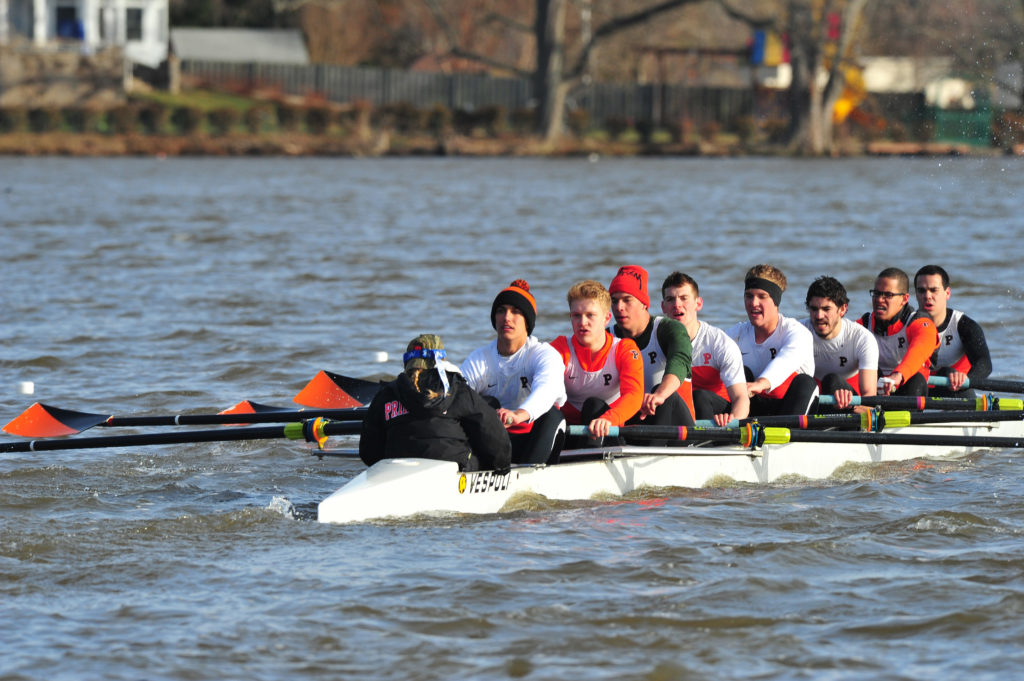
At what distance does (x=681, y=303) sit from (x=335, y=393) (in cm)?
314

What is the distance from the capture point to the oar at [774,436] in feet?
28.5

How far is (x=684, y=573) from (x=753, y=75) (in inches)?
2296

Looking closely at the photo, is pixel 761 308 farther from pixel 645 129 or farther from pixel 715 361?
pixel 645 129

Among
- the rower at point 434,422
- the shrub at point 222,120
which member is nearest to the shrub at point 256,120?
the shrub at point 222,120

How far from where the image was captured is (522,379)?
8523 mm

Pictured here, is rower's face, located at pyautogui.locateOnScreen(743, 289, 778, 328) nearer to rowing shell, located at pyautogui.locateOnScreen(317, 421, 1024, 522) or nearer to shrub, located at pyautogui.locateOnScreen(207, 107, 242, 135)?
rowing shell, located at pyautogui.locateOnScreen(317, 421, 1024, 522)

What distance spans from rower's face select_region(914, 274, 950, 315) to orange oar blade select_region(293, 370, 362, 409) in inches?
166

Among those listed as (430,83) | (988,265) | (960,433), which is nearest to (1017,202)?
(988,265)

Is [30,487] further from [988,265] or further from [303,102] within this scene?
[303,102]

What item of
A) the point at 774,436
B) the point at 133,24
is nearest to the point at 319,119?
the point at 133,24

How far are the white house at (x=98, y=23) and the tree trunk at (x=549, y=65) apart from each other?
17.6m

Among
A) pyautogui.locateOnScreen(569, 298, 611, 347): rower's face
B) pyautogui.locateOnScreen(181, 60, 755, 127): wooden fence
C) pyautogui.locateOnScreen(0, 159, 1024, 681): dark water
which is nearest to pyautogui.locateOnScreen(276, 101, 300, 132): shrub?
pyautogui.locateOnScreen(181, 60, 755, 127): wooden fence

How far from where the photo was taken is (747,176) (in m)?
42.8

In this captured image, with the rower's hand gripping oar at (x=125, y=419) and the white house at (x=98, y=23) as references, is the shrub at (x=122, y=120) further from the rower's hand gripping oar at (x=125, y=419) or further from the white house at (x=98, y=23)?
the rower's hand gripping oar at (x=125, y=419)
